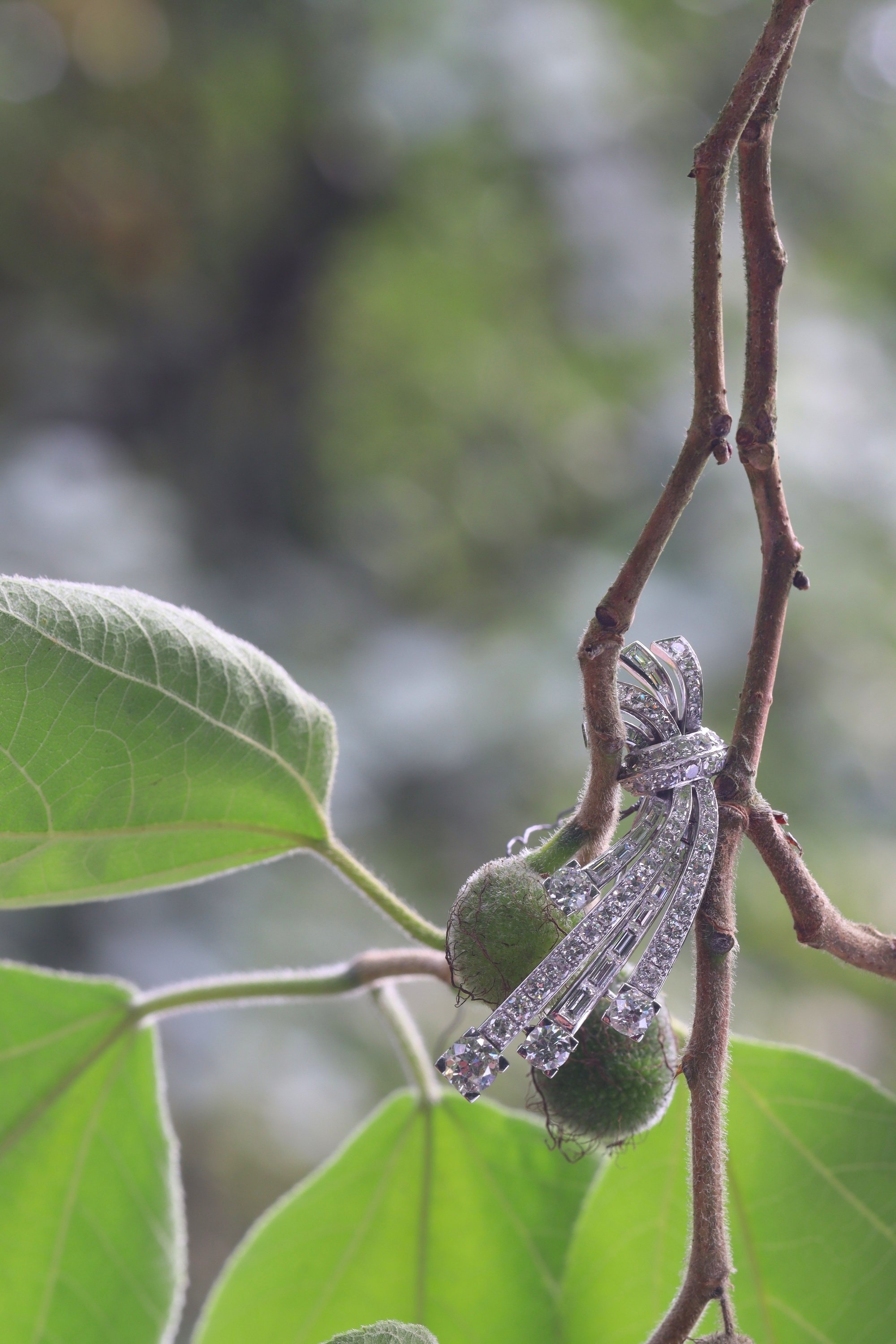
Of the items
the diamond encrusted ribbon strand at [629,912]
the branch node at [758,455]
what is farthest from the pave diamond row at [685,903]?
the branch node at [758,455]

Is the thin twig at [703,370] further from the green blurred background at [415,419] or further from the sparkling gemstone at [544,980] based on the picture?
the green blurred background at [415,419]

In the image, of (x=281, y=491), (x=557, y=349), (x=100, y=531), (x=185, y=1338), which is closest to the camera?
(x=185, y=1338)

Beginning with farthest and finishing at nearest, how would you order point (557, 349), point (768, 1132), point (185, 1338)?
point (557, 349) → point (185, 1338) → point (768, 1132)

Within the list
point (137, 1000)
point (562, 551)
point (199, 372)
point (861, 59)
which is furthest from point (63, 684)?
point (861, 59)

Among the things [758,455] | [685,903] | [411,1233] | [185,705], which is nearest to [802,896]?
[685,903]

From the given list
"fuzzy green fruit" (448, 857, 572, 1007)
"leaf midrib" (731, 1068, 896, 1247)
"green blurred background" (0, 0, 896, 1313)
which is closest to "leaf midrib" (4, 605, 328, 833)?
"fuzzy green fruit" (448, 857, 572, 1007)

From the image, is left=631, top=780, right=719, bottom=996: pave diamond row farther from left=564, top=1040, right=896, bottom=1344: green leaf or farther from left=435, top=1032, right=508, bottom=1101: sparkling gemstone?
left=564, top=1040, right=896, bottom=1344: green leaf

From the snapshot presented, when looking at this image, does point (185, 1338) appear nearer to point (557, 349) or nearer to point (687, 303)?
point (557, 349)
